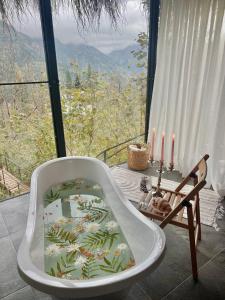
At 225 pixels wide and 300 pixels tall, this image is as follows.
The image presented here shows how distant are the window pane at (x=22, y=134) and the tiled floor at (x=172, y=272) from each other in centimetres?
68

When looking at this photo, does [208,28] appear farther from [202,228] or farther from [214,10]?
[202,228]

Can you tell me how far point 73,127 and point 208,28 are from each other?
6.23 feet

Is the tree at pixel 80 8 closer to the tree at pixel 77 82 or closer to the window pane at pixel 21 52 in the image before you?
the window pane at pixel 21 52

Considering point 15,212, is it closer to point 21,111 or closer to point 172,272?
point 21,111

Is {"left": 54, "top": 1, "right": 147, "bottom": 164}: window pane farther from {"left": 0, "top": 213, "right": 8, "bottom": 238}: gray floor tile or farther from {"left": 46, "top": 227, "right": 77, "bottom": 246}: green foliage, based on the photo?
{"left": 46, "top": 227, "right": 77, "bottom": 246}: green foliage

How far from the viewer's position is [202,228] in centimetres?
205

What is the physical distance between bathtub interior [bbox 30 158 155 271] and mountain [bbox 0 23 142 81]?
1.12 metres

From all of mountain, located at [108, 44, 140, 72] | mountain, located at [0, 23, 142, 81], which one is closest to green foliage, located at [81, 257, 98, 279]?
mountain, located at [0, 23, 142, 81]

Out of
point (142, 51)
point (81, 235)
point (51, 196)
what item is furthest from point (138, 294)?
point (142, 51)

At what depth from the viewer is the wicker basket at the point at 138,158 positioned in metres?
3.10

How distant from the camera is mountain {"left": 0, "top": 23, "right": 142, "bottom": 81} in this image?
2215 millimetres

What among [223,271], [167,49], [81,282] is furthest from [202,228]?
[167,49]

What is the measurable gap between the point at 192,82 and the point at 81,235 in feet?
6.71

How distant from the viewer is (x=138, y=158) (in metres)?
3.12
